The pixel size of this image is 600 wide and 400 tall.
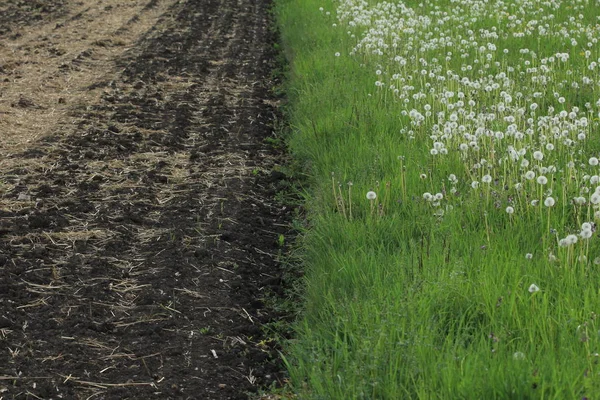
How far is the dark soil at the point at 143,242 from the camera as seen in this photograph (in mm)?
4484

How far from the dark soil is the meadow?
1.53 ft

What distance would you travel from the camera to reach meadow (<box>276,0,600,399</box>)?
3619 mm

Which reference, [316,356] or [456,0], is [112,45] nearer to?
[456,0]

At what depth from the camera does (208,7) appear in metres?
18.8

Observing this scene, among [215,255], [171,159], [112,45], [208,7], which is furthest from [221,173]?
[208,7]

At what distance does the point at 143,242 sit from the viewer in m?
6.07

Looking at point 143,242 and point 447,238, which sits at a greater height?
point 447,238

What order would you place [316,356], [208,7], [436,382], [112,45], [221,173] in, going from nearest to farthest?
[436,382] → [316,356] → [221,173] → [112,45] → [208,7]

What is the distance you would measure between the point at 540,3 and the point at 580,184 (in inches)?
327

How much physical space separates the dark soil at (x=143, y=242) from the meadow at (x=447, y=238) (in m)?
0.47

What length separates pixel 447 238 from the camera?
4930 millimetres

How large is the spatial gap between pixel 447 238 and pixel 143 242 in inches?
91.6

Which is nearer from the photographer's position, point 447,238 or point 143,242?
point 447,238

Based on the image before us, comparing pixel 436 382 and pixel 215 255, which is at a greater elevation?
pixel 436 382
